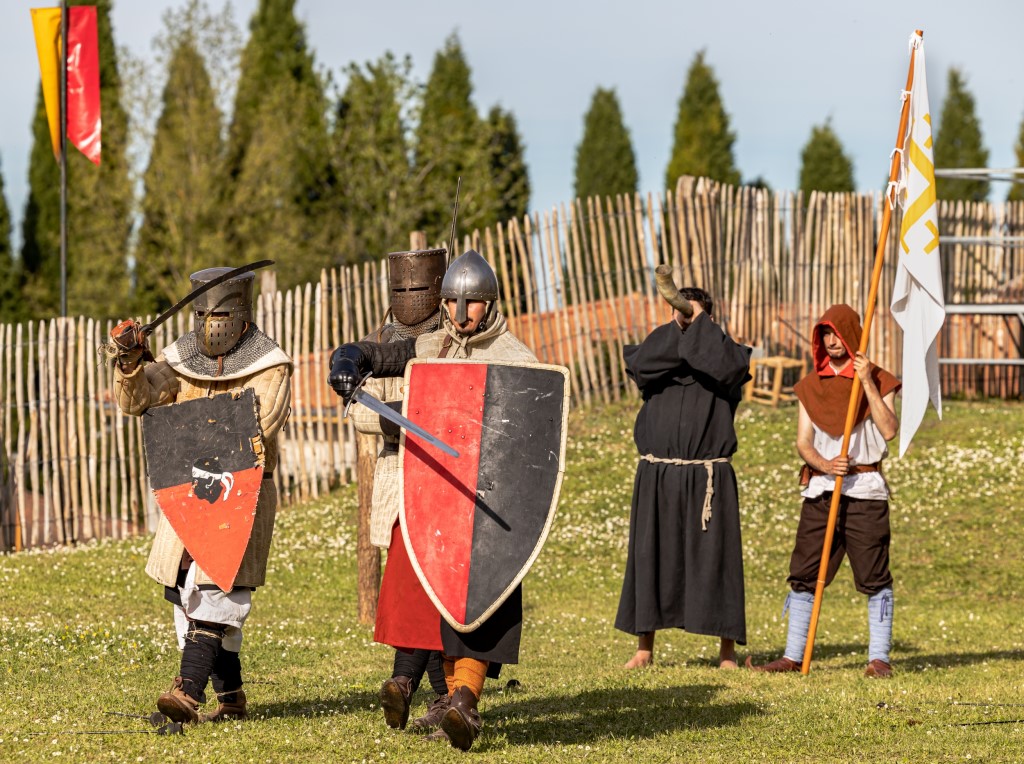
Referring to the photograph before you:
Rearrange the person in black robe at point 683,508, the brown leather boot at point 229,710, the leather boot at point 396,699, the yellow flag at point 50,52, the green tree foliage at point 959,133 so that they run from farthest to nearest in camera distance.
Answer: the green tree foliage at point 959,133 → the yellow flag at point 50,52 → the person in black robe at point 683,508 → the brown leather boot at point 229,710 → the leather boot at point 396,699

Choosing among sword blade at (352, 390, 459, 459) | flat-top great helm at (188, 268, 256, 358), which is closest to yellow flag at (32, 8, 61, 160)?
flat-top great helm at (188, 268, 256, 358)

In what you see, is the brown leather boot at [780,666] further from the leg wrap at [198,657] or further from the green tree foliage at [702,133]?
the green tree foliage at [702,133]

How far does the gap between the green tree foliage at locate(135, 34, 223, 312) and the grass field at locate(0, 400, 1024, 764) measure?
10.8m

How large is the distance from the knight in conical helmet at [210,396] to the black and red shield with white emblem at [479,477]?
678 mm

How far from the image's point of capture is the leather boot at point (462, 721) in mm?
4715

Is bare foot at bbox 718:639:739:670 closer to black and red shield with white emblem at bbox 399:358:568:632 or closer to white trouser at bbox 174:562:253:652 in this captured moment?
black and red shield with white emblem at bbox 399:358:568:632

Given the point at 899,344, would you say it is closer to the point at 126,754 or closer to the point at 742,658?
the point at 742,658

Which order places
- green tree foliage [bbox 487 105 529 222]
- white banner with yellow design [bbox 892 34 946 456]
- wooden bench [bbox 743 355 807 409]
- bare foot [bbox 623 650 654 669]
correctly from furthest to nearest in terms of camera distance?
green tree foliage [bbox 487 105 529 222] < wooden bench [bbox 743 355 807 409] < bare foot [bbox 623 650 654 669] < white banner with yellow design [bbox 892 34 946 456]

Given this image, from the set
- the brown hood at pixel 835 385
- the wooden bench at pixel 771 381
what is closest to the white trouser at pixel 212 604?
the brown hood at pixel 835 385

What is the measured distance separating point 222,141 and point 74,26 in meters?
9.21

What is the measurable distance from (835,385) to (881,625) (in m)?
1.18

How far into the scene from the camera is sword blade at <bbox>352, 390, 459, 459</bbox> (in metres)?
4.88

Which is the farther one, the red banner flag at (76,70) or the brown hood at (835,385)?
the red banner flag at (76,70)

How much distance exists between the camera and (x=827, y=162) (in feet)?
94.1
